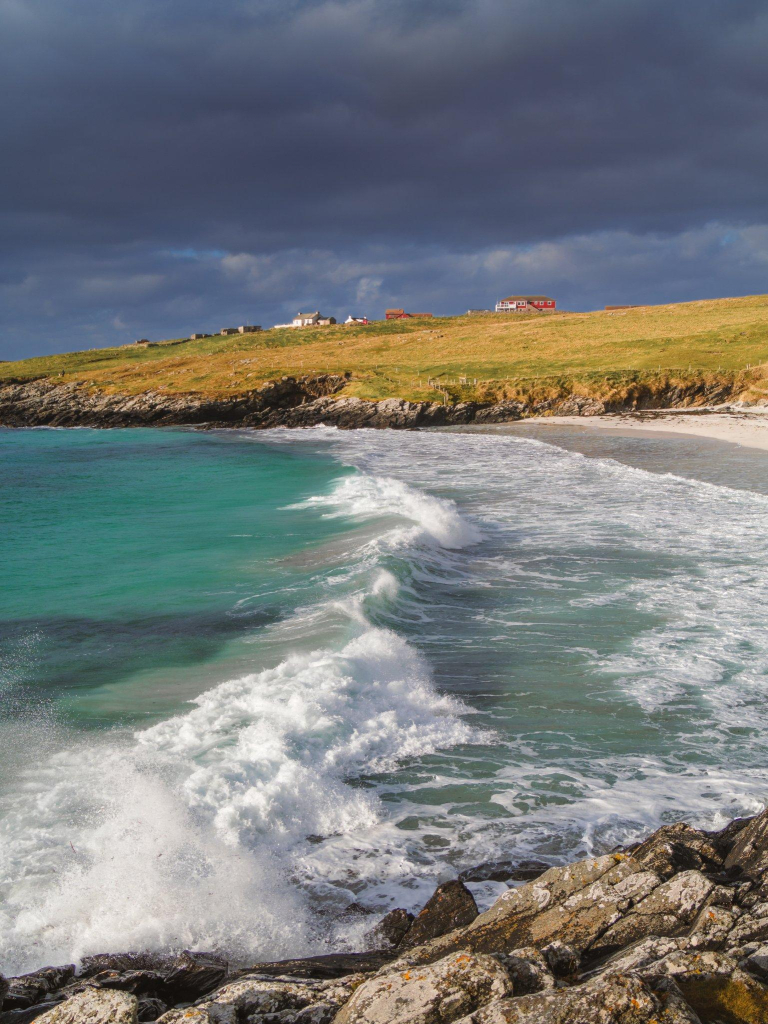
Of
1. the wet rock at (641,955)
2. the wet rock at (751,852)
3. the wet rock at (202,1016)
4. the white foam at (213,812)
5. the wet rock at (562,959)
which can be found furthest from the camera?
the white foam at (213,812)

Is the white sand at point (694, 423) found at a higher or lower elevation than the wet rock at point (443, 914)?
higher

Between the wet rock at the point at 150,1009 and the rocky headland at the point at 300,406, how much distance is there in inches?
2355

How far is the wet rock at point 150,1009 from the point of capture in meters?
4.53

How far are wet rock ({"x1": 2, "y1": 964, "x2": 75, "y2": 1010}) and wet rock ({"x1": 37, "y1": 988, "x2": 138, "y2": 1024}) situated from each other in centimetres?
91

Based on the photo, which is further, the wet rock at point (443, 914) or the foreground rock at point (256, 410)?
the foreground rock at point (256, 410)

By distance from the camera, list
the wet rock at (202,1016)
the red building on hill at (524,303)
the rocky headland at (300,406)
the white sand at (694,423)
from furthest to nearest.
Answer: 1. the red building on hill at (524,303)
2. the rocky headland at (300,406)
3. the white sand at (694,423)
4. the wet rock at (202,1016)

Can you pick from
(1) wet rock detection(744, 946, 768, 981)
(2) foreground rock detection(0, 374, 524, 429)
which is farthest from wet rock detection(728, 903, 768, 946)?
(2) foreground rock detection(0, 374, 524, 429)

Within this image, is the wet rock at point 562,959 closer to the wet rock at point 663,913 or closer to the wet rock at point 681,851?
the wet rock at point 663,913

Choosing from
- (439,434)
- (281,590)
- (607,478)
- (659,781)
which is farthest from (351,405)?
(659,781)

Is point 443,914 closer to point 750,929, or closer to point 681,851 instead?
point 681,851

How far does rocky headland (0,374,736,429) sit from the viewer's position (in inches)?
2410

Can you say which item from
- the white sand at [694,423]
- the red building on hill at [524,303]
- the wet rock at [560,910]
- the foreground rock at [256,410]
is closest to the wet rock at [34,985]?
the wet rock at [560,910]

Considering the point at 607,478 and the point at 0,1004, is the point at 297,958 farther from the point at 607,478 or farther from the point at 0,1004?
the point at 607,478

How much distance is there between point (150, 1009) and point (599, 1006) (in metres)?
2.82
